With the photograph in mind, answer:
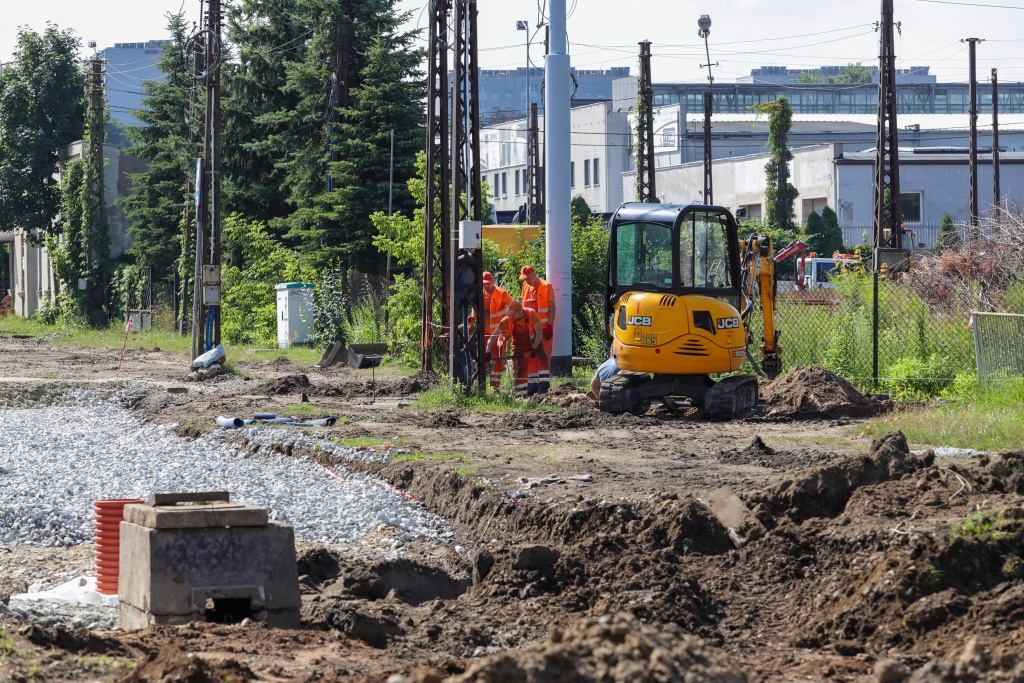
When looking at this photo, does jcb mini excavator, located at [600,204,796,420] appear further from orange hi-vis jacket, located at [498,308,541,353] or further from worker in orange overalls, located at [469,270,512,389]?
worker in orange overalls, located at [469,270,512,389]

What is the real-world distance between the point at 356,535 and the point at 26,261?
5655cm

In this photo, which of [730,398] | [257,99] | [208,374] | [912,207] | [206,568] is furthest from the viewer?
A: [912,207]

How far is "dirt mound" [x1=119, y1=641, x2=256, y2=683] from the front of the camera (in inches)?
219

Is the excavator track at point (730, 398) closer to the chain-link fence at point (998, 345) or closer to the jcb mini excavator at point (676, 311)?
the jcb mini excavator at point (676, 311)

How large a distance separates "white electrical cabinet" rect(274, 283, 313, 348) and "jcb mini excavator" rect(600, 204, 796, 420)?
16658 mm

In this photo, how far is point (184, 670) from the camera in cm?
560

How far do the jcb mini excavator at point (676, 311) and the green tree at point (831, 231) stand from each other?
39565 millimetres

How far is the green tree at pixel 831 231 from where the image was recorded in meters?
56.2

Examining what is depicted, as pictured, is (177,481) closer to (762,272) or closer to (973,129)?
(762,272)

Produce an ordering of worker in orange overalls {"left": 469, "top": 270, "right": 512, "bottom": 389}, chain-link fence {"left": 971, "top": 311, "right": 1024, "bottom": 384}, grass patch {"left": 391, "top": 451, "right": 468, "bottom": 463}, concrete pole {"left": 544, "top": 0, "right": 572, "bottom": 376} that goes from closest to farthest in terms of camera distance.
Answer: grass patch {"left": 391, "top": 451, "right": 468, "bottom": 463} → chain-link fence {"left": 971, "top": 311, "right": 1024, "bottom": 384} → worker in orange overalls {"left": 469, "top": 270, "right": 512, "bottom": 389} → concrete pole {"left": 544, "top": 0, "right": 572, "bottom": 376}

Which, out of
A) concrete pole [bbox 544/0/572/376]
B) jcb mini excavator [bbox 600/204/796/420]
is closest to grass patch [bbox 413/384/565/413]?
jcb mini excavator [bbox 600/204/796/420]

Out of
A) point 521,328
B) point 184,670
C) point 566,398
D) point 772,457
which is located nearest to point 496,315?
point 521,328

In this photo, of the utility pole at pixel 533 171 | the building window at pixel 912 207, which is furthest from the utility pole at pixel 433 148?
the building window at pixel 912 207

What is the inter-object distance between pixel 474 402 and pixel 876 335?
6196mm
